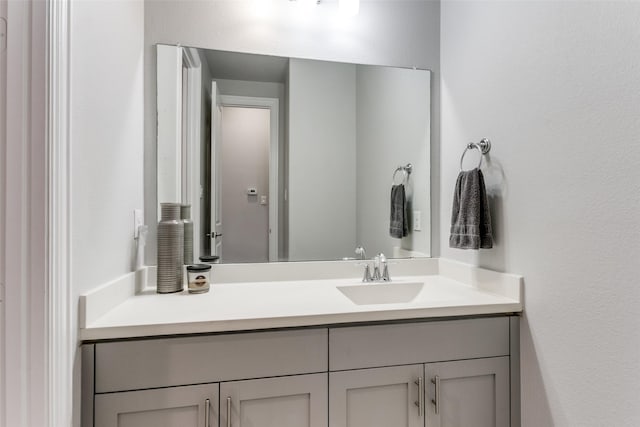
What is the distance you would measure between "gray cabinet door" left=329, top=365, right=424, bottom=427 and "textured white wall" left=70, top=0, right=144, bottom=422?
73cm

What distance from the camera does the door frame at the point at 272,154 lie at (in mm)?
1584

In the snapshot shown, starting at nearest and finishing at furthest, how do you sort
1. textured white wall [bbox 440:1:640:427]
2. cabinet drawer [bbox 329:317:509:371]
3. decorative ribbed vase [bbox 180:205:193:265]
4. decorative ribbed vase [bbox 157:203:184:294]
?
textured white wall [bbox 440:1:640:427]
cabinet drawer [bbox 329:317:509:371]
decorative ribbed vase [bbox 157:203:184:294]
decorative ribbed vase [bbox 180:205:193:265]

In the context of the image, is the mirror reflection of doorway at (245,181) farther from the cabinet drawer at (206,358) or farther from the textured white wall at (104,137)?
the cabinet drawer at (206,358)

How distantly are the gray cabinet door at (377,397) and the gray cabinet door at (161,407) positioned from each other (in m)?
0.37

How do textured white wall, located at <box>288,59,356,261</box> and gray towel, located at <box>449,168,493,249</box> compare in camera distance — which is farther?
textured white wall, located at <box>288,59,356,261</box>

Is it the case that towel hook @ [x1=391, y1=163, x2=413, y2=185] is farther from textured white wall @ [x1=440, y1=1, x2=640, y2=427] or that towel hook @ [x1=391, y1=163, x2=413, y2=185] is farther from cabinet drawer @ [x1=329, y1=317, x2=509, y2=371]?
cabinet drawer @ [x1=329, y1=317, x2=509, y2=371]

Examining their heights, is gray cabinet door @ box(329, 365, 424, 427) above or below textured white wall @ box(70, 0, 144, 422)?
below

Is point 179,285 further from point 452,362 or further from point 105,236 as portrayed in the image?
point 452,362

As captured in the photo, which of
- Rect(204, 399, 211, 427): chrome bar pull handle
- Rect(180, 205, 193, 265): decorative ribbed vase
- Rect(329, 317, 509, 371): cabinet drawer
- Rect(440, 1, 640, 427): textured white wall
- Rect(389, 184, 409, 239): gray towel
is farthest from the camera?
Rect(389, 184, 409, 239): gray towel

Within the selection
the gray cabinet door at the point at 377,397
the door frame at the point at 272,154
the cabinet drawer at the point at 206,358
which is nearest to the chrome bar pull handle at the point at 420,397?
the gray cabinet door at the point at 377,397

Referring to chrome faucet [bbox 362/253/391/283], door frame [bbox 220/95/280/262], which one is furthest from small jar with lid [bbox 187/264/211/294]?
chrome faucet [bbox 362/253/391/283]

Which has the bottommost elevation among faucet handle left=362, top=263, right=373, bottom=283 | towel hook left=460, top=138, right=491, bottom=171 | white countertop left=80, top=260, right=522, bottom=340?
white countertop left=80, top=260, right=522, bottom=340

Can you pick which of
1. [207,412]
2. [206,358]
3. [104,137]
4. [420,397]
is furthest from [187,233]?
[420,397]

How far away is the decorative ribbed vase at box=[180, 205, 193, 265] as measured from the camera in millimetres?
1455
